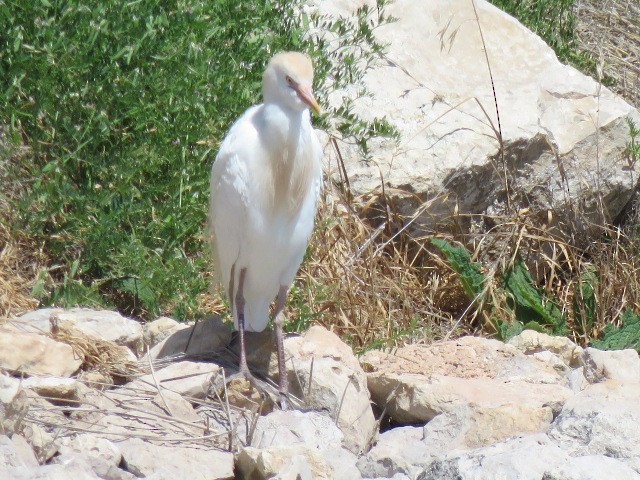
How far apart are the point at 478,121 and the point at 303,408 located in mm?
2707

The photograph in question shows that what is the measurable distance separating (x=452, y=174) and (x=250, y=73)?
4.53 ft

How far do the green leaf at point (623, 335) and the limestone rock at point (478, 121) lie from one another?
78 cm

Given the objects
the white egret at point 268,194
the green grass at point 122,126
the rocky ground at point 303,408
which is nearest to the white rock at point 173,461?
the rocky ground at point 303,408

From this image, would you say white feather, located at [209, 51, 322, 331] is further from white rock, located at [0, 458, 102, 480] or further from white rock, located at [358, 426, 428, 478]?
white rock, located at [0, 458, 102, 480]

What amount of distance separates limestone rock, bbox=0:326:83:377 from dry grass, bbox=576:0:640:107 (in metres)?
5.08

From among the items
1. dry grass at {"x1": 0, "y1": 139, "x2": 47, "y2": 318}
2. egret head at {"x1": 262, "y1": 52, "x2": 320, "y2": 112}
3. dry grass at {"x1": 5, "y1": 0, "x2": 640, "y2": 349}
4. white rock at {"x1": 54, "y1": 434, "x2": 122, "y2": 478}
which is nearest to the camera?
white rock at {"x1": 54, "y1": 434, "x2": 122, "y2": 478}

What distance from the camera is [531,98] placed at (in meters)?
6.63

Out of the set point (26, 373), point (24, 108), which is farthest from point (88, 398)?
point (24, 108)

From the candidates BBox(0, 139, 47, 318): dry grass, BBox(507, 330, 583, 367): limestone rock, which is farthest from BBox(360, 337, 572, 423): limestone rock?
BBox(0, 139, 47, 318): dry grass

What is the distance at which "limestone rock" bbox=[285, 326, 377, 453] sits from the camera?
166 inches

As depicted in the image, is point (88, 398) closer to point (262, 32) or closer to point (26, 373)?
point (26, 373)

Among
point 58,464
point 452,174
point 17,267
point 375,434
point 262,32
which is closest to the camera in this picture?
point 58,464

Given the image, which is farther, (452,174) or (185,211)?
(452,174)

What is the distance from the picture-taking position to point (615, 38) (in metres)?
8.39
